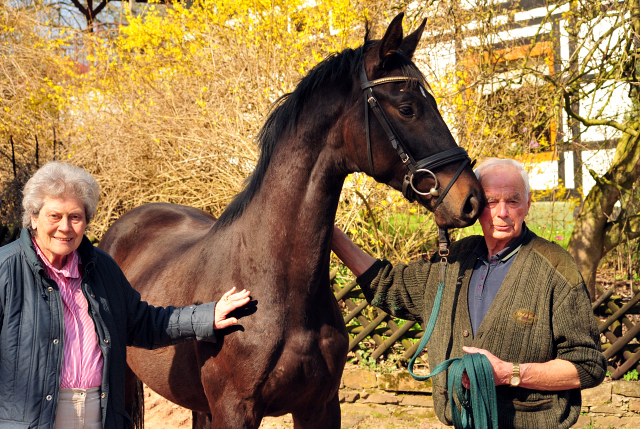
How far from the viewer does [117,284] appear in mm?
2107

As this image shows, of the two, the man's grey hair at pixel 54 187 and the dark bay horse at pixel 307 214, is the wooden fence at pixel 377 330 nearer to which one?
the dark bay horse at pixel 307 214

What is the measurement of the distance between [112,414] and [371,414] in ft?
10.2

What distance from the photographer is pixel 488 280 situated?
2.08 m

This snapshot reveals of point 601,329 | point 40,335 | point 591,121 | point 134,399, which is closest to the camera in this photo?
point 40,335

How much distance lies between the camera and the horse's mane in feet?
6.80

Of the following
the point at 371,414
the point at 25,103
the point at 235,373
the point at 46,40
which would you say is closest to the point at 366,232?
the point at 371,414

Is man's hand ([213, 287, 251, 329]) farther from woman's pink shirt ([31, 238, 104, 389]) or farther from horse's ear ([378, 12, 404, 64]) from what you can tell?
horse's ear ([378, 12, 404, 64])

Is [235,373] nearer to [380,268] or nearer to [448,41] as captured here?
[380,268]

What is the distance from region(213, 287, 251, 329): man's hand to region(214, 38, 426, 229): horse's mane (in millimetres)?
415

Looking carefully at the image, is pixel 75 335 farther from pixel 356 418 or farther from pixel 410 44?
pixel 356 418

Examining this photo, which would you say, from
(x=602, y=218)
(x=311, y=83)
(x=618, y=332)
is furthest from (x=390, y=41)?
(x=602, y=218)

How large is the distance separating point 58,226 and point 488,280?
158 cm

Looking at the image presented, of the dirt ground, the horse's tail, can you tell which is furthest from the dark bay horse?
the dirt ground

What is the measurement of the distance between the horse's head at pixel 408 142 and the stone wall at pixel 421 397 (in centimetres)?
308
